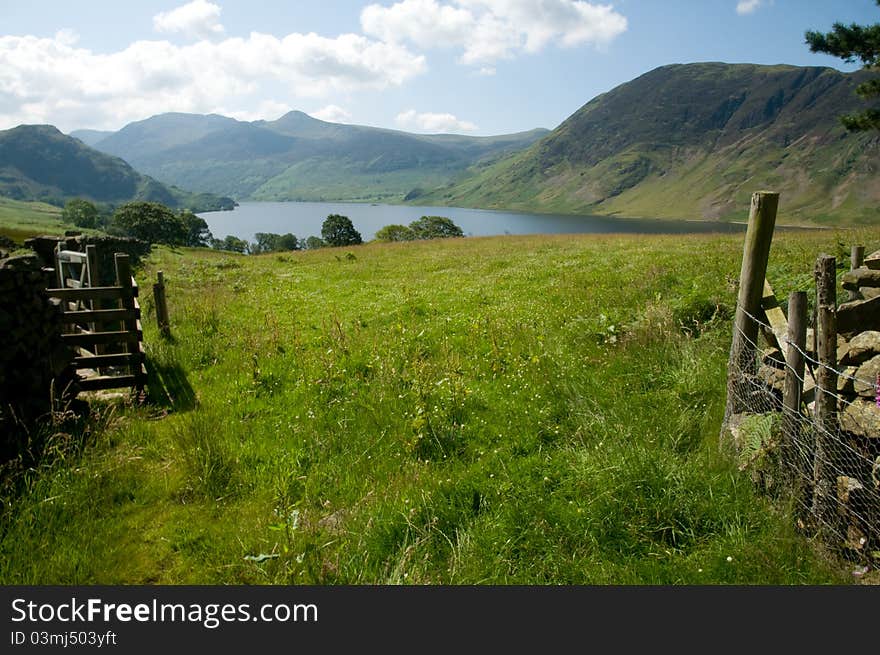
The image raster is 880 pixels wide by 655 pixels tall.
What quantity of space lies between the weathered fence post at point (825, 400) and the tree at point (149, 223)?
99.9m

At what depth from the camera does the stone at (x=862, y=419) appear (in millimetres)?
4738

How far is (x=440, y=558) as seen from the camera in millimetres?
4730

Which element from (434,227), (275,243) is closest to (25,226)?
(275,243)

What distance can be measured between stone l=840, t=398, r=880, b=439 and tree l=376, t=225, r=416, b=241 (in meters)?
83.9

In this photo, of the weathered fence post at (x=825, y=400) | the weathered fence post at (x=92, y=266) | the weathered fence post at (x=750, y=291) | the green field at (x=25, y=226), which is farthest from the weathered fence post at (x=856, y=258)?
the green field at (x=25, y=226)

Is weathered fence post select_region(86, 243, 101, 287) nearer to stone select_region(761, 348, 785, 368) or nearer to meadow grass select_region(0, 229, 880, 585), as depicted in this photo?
meadow grass select_region(0, 229, 880, 585)

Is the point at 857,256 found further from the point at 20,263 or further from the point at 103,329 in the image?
the point at 103,329

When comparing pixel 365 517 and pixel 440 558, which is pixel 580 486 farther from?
pixel 365 517

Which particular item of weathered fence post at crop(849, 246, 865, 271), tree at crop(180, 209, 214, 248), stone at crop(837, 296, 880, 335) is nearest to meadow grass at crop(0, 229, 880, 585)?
stone at crop(837, 296, 880, 335)

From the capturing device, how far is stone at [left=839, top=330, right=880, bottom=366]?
5.55 metres

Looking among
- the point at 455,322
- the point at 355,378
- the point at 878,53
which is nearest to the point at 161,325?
the point at 355,378

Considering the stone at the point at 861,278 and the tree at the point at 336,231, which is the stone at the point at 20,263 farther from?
the tree at the point at 336,231

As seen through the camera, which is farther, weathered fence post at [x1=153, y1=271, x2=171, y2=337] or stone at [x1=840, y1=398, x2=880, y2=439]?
weathered fence post at [x1=153, y1=271, x2=171, y2=337]

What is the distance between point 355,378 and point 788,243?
81.8 ft
